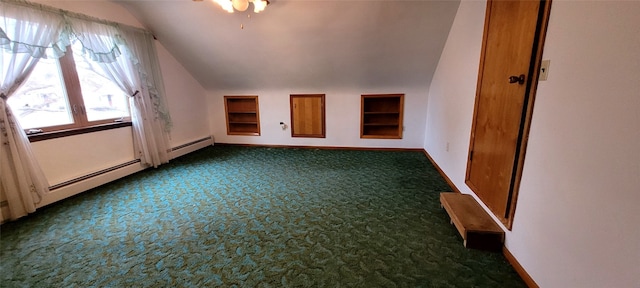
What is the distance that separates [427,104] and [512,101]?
260cm

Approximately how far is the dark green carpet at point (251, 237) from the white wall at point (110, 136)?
335 mm

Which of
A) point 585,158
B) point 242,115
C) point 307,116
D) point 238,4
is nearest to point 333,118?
point 307,116

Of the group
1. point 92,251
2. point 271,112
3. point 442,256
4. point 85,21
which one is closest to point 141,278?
point 92,251

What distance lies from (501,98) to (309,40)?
2462mm

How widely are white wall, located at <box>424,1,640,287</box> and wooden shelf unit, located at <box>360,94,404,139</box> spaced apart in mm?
2964

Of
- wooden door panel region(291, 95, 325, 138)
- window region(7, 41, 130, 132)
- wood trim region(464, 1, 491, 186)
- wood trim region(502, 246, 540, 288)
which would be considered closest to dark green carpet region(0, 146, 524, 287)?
wood trim region(502, 246, 540, 288)

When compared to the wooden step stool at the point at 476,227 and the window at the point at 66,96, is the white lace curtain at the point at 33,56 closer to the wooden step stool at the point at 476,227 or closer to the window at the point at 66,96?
the window at the point at 66,96

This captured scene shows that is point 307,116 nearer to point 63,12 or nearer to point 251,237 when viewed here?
point 251,237

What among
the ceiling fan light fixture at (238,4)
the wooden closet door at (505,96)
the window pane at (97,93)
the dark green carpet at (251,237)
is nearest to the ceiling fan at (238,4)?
the ceiling fan light fixture at (238,4)

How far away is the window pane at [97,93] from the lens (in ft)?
9.34

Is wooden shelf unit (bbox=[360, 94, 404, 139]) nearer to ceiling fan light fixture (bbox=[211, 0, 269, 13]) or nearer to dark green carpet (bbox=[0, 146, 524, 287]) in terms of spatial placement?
dark green carpet (bbox=[0, 146, 524, 287])

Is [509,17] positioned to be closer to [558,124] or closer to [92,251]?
[558,124]

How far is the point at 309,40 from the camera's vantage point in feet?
11.2

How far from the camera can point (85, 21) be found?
2742mm
